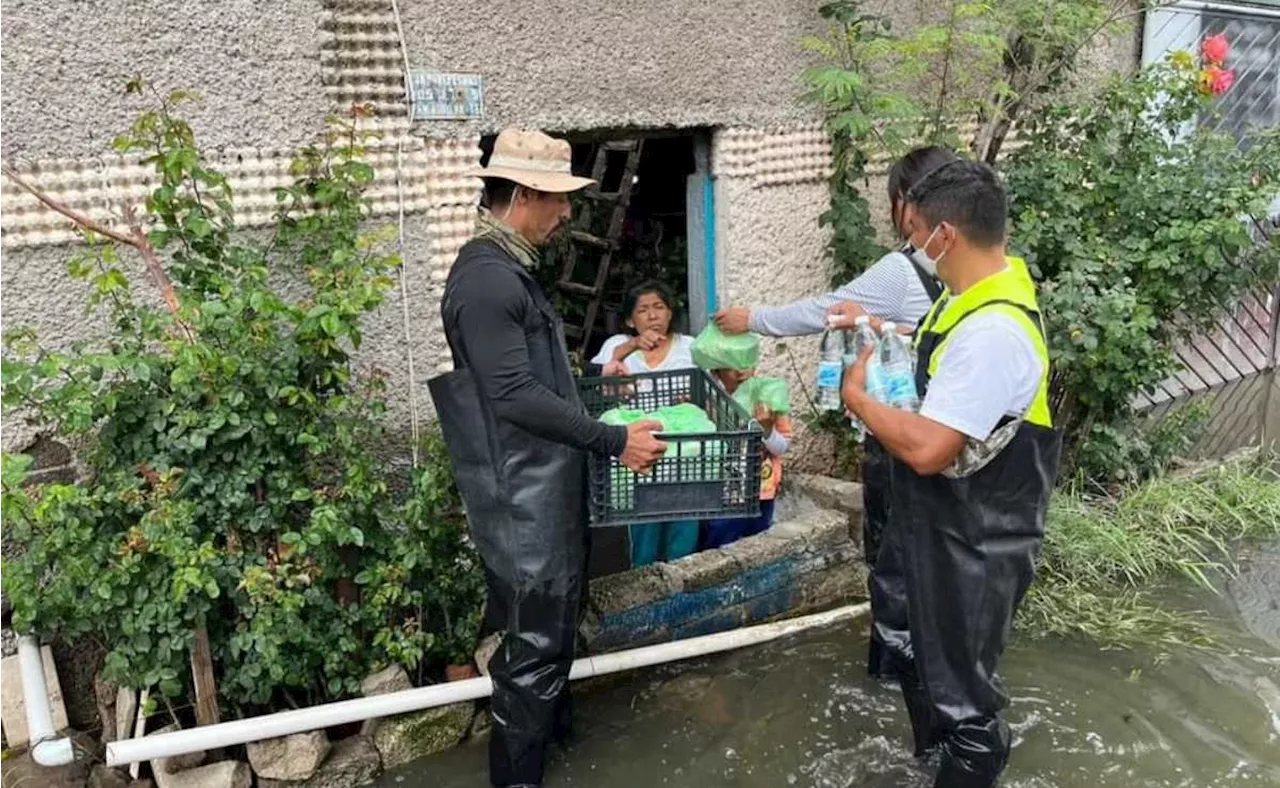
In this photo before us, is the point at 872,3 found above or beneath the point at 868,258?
above

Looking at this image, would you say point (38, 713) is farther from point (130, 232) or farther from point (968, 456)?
point (968, 456)

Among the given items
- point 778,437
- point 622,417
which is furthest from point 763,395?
point 622,417

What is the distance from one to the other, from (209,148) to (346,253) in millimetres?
717

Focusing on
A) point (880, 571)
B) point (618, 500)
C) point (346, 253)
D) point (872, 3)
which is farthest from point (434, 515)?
point (872, 3)

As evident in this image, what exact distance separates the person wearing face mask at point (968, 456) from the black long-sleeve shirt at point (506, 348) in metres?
0.82

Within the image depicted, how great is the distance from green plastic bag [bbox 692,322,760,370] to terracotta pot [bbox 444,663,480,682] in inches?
63.6

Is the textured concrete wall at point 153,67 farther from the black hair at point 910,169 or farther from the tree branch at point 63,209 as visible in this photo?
the black hair at point 910,169

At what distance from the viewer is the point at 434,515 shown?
12.0ft

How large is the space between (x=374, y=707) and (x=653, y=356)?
2.01m

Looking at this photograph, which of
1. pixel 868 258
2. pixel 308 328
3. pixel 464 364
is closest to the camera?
pixel 464 364

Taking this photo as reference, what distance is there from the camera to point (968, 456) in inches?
105

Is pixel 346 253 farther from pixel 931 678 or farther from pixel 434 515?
pixel 931 678

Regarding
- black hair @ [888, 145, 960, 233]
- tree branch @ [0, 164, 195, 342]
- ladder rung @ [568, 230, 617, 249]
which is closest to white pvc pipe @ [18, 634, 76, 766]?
tree branch @ [0, 164, 195, 342]

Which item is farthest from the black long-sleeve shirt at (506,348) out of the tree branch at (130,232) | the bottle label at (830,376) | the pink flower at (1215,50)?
the pink flower at (1215,50)
